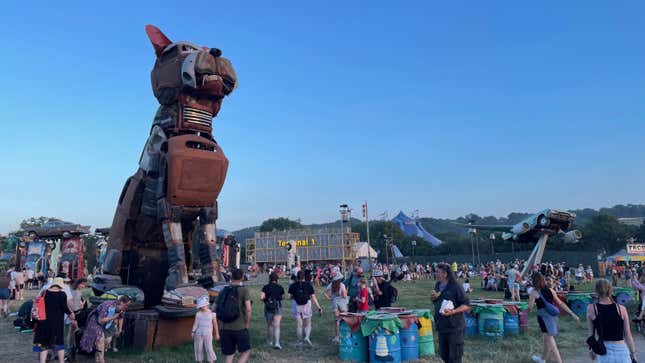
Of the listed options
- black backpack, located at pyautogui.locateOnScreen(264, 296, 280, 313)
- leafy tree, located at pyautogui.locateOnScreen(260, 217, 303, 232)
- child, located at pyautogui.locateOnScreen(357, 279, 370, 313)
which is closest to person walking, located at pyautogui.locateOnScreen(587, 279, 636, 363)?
child, located at pyautogui.locateOnScreen(357, 279, 370, 313)

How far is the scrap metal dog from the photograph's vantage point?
9.59 meters

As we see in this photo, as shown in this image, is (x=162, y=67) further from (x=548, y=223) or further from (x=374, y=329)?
(x=548, y=223)

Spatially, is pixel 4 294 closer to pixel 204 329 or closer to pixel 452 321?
pixel 204 329

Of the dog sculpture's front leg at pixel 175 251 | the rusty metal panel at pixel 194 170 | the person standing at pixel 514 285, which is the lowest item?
the person standing at pixel 514 285

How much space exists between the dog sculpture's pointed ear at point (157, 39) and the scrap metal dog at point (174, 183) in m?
0.02

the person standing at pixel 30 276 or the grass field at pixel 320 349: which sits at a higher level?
the person standing at pixel 30 276

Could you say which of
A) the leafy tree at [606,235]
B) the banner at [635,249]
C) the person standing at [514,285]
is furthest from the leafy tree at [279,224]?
the person standing at [514,285]

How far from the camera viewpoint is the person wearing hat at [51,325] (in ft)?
23.8

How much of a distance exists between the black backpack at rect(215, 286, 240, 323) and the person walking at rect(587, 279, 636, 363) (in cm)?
443

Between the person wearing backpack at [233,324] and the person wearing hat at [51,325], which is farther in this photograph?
the person wearing hat at [51,325]

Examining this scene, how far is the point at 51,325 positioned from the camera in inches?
287

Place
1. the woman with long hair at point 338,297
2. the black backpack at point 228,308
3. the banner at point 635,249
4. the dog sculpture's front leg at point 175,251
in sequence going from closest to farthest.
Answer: the black backpack at point 228,308 → the dog sculpture's front leg at point 175,251 → the woman with long hair at point 338,297 → the banner at point 635,249

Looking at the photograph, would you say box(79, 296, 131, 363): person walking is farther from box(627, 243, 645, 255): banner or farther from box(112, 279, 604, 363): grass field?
box(627, 243, 645, 255): banner

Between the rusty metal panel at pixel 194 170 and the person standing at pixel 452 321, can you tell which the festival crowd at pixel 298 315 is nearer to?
the person standing at pixel 452 321
